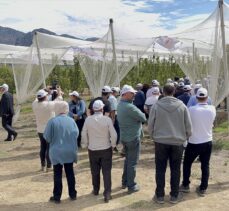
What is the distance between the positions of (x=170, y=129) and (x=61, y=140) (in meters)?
1.57

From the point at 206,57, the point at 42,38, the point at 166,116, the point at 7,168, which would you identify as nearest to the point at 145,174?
the point at 166,116

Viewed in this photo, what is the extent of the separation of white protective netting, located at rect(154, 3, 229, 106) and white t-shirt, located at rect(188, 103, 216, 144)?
333cm

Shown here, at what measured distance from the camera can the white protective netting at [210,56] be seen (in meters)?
8.82

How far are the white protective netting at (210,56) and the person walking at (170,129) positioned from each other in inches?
150

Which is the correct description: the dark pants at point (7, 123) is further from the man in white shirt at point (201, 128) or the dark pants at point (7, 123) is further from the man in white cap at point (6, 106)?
the man in white shirt at point (201, 128)

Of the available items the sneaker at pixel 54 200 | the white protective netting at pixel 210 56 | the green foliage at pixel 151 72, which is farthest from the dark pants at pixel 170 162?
the green foliage at pixel 151 72

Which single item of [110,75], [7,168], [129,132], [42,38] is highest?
[42,38]

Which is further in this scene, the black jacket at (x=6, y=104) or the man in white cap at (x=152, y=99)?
the black jacket at (x=6, y=104)

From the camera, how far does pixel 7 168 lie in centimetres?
804

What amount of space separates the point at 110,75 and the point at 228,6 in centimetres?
455

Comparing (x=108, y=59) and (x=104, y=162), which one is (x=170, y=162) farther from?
(x=108, y=59)

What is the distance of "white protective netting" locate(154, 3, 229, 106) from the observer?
28.9 ft

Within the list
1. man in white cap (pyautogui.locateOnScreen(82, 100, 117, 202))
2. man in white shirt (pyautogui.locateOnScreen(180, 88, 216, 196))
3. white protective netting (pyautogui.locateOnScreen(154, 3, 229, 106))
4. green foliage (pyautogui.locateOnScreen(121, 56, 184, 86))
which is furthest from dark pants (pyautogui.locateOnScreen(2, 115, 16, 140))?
green foliage (pyautogui.locateOnScreen(121, 56, 184, 86))

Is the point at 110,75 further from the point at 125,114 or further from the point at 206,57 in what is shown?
the point at 125,114
